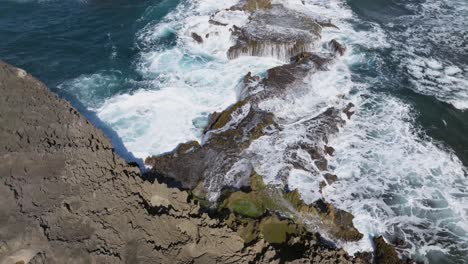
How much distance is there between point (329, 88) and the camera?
87.1 ft

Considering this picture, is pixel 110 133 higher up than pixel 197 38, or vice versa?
pixel 197 38

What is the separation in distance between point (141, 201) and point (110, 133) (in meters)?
11.5

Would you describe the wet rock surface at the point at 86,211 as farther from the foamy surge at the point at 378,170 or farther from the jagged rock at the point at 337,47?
the jagged rock at the point at 337,47

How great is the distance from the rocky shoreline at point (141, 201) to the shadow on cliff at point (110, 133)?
114 centimetres

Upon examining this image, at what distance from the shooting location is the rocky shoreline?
10.5m

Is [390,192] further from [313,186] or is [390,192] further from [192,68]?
[192,68]

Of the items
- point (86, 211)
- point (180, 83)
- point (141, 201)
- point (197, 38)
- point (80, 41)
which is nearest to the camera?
point (86, 211)

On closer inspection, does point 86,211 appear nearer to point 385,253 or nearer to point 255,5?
point 385,253

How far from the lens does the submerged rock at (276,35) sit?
96.7ft

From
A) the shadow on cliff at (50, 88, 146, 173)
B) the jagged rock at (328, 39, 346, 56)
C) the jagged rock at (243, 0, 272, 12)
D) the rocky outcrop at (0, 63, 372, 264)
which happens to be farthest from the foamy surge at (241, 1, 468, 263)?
the jagged rock at (243, 0, 272, 12)

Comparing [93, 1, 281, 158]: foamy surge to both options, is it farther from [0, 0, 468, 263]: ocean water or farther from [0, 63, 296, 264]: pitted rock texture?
[0, 63, 296, 264]: pitted rock texture

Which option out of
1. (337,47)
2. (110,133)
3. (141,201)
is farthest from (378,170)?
(110,133)

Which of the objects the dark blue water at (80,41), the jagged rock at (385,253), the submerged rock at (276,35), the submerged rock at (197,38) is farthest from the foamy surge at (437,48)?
the dark blue water at (80,41)

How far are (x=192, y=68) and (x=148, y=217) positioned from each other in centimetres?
1842
